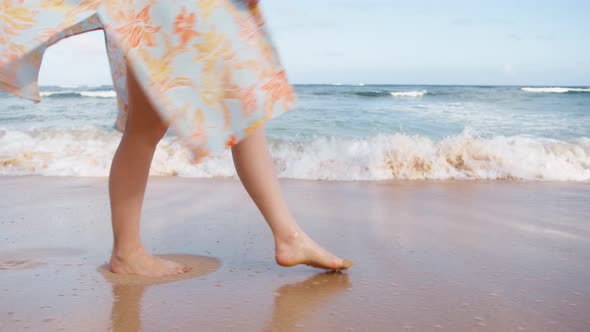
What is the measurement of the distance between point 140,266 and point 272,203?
0.47 meters

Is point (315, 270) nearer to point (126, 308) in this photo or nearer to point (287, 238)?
point (287, 238)

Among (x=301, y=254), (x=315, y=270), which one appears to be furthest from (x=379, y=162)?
(x=301, y=254)

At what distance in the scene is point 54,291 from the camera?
1656mm

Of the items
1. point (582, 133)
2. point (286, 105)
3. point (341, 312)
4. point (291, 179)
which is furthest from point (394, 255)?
point (582, 133)

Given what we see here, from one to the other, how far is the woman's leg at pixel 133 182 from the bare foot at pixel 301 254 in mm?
328

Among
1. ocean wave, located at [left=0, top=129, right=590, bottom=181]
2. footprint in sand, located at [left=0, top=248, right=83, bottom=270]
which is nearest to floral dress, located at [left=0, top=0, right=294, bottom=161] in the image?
footprint in sand, located at [left=0, top=248, right=83, bottom=270]

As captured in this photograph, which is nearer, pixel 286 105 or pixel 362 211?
pixel 286 105

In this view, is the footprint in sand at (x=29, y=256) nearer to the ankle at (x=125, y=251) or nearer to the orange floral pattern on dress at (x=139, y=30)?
the ankle at (x=125, y=251)

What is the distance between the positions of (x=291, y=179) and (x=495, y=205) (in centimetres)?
156

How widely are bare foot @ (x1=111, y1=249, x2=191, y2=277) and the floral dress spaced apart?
2.10 feet

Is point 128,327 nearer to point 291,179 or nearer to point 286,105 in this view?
point 286,105

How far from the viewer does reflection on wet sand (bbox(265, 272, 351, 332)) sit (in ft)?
4.72

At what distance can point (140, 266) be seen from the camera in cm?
181

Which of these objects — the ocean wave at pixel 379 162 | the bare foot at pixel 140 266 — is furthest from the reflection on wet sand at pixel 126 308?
the ocean wave at pixel 379 162
